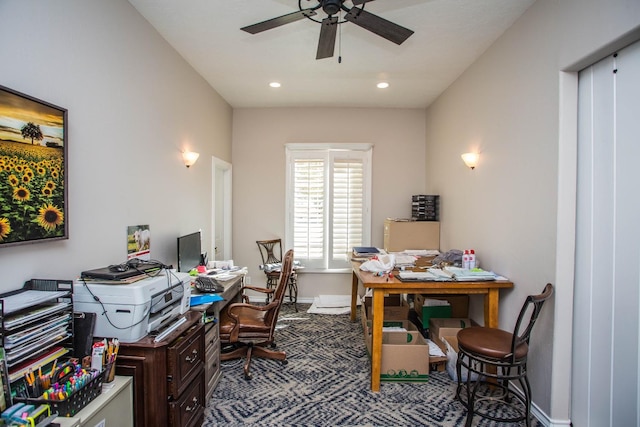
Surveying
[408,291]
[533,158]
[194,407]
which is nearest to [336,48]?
[533,158]

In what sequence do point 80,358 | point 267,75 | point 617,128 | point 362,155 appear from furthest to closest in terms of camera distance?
point 362,155 → point 267,75 → point 617,128 → point 80,358

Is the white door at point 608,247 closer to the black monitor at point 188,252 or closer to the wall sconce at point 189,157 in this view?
the black monitor at point 188,252

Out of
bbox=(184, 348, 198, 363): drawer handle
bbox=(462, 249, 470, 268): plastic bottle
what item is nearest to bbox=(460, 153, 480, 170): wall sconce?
bbox=(462, 249, 470, 268): plastic bottle

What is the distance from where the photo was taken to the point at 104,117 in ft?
7.04

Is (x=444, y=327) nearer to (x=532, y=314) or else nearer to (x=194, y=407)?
(x=532, y=314)

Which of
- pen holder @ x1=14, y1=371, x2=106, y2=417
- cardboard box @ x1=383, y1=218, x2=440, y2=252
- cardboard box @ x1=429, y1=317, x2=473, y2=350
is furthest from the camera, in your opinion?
cardboard box @ x1=383, y1=218, x2=440, y2=252

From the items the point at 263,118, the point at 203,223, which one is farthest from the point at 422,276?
the point at 263,118

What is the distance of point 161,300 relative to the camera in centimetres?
190

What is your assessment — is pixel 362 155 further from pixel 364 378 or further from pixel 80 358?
pixel 80 358

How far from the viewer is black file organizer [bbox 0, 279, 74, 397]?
130cm

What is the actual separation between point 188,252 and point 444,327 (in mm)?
2588

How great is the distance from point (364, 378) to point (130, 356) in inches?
74.9

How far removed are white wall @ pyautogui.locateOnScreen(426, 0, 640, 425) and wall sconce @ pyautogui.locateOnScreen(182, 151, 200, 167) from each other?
2.88 meters

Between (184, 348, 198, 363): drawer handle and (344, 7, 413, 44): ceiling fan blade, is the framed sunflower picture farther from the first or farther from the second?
(344, 7, 413, 44): ceiling fan blade
